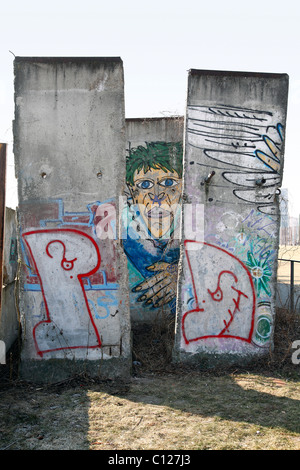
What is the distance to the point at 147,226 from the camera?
7145 millimetres

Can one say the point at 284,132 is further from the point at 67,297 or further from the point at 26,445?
the point at 26,445

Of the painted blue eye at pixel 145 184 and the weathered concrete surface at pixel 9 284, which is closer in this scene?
the weathered concrete surface at pixel 9 284

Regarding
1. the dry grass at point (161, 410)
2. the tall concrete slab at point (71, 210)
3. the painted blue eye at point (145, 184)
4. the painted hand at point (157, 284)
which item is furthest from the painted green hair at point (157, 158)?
the dry grass at point (161, 410)

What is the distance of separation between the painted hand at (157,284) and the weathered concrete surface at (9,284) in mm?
2070

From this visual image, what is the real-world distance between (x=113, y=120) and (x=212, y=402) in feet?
11.2

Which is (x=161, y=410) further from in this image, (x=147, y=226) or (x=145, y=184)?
(x=145, y=184)

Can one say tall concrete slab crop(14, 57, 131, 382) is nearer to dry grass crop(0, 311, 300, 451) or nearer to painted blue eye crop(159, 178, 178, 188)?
dry grass crop(0, 311, 300, 451)

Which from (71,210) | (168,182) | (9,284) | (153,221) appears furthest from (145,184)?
(9,284)

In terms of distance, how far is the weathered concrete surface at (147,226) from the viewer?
7117 millimetres

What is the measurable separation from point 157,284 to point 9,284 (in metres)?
2.48

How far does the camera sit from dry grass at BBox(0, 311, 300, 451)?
351 centimetres

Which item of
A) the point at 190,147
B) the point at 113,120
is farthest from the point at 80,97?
the point at 190,147

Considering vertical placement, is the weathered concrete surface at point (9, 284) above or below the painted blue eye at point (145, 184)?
below

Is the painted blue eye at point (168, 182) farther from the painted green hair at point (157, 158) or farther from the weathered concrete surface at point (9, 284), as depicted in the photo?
the weathered concrete surface at point (9, 284)
